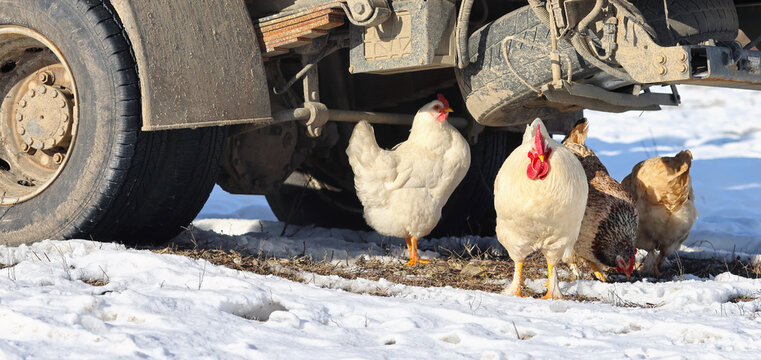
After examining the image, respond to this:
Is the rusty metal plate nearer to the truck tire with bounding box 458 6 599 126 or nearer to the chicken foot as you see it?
the truck tire with bounding box 458 6 599 126

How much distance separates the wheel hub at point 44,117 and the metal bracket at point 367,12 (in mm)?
1563

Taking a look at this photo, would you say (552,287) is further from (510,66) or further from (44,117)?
(44,117)

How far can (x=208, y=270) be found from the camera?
13.1 ft

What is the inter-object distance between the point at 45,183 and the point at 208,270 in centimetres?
124

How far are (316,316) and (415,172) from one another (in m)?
2.09

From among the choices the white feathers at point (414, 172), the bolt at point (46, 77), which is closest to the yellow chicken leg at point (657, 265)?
the white feathers at point (414, 172)

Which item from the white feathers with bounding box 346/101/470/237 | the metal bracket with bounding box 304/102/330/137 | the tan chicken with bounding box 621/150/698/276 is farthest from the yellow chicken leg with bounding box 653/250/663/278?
the metal bracket with bounding box 304/102/330/137

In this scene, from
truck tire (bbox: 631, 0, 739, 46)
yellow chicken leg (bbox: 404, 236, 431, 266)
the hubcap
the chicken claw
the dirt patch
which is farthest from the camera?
yellow chicken leg (bbox: 404, 236, 431, 266)

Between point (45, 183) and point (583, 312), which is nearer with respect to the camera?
point (583, 312)

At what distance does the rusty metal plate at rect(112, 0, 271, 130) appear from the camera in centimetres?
432

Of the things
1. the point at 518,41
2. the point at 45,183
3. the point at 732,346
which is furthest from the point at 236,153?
the point at 732,346

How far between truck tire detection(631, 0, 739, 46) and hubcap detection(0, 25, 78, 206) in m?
2.80

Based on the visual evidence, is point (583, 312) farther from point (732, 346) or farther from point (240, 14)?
point (240, 14)

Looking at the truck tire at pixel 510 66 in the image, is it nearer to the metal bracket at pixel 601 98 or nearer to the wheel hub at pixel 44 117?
the metal bracket at pixel 601 98
